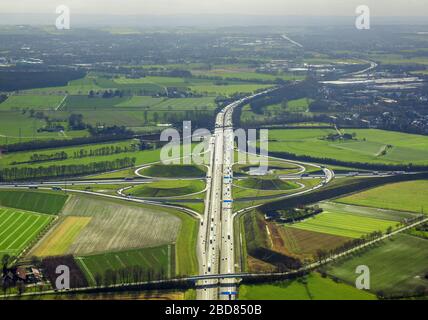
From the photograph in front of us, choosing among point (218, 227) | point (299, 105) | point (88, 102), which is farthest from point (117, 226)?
point (299, 105)

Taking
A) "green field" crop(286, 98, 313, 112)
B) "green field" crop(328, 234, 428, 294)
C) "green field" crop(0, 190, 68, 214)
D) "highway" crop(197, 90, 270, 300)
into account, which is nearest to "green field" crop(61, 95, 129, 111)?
"green field" crop(286, 98, 313, 112)

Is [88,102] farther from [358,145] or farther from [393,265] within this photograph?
[393,265]

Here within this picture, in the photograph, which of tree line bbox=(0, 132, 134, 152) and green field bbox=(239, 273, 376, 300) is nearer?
green field bbox=(239, 273, 376, 300)

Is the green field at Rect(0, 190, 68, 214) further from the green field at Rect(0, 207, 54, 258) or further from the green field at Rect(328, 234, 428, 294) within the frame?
the green field at Rect(328, 234, 428, 294)

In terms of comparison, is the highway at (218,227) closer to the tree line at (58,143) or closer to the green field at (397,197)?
the green field at (397,197)

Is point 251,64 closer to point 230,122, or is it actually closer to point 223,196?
point 230,122

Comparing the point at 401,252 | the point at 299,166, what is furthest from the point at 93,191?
the point at 401,252
